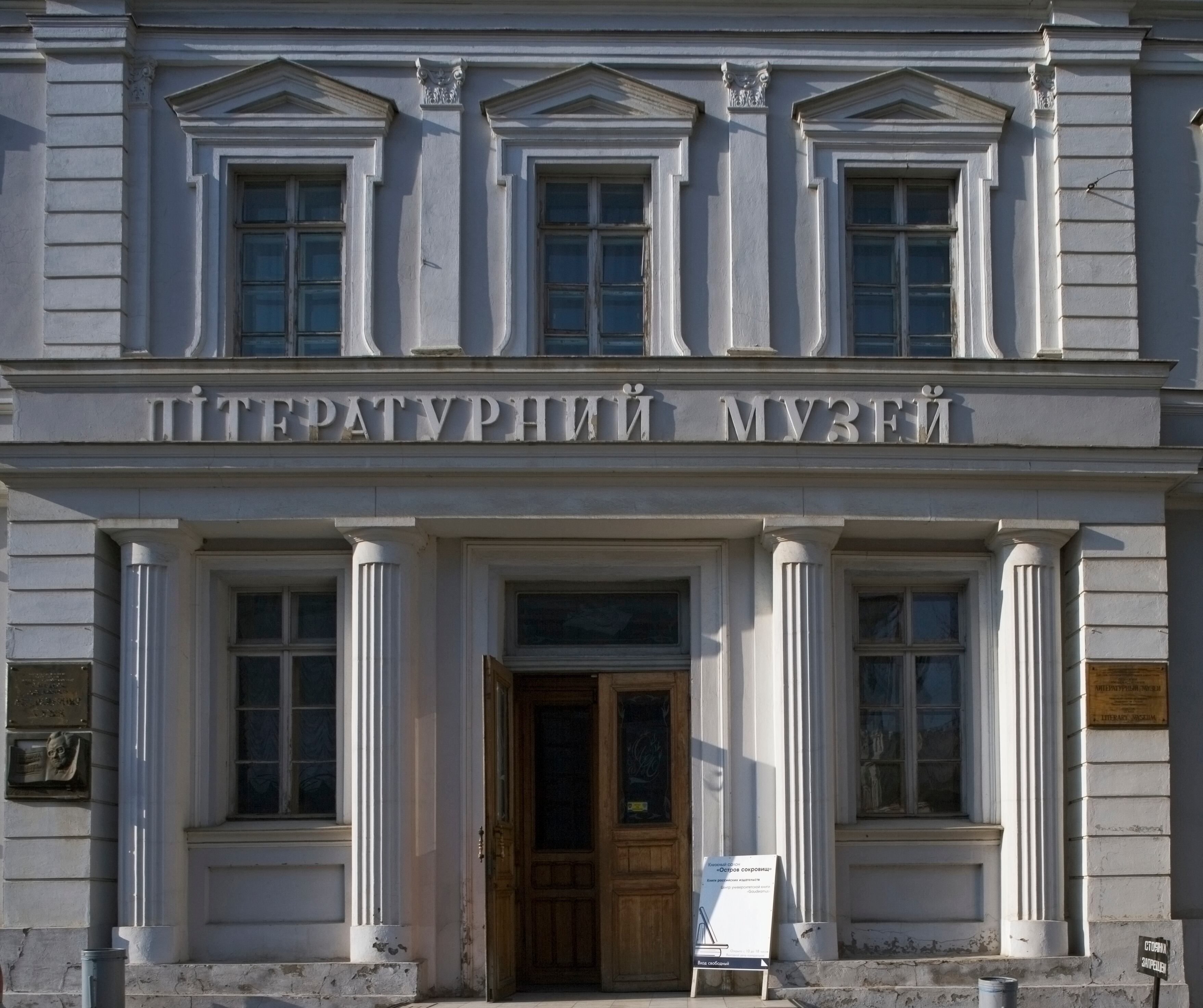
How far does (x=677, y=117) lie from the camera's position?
15547 millimetres

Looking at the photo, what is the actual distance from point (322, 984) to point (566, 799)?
2.68m

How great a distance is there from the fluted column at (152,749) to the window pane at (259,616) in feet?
2.23

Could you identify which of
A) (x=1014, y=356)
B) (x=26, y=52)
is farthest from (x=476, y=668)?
(x=26, y=52)

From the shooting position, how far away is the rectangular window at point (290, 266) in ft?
51.1

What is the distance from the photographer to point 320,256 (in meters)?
15.7

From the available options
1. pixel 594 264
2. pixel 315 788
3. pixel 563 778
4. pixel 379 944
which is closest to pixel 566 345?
pixel 594 264

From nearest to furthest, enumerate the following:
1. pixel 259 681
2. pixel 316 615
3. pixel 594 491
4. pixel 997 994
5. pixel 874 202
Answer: pixel 997 994 < pixel 594 491 < pixel 259 681 < pixel 316 615 < pixel 874 202

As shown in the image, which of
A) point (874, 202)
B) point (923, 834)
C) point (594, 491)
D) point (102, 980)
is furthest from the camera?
point (874, 202)

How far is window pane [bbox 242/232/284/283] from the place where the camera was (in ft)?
51.4

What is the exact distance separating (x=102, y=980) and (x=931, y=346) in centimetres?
789

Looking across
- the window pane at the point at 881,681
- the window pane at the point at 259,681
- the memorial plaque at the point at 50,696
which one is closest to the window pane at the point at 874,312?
the window pane at the point at 881,681

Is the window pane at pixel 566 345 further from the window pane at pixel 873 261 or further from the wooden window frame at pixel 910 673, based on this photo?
the wooden window frame at pixel 910 673

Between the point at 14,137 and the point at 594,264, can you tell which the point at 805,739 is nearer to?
the point at 594,264

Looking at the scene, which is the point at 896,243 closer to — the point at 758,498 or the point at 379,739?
the point at 758,498
